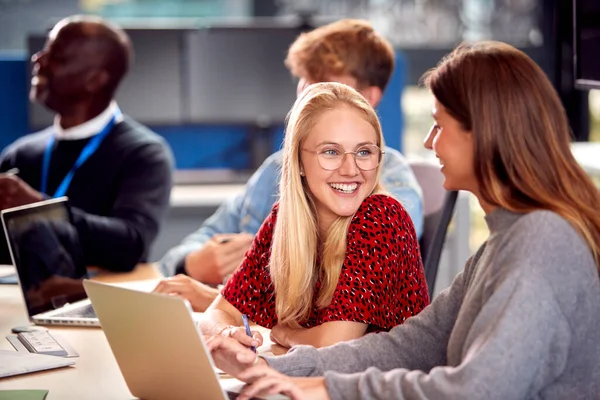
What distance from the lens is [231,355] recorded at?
1542 millimetres

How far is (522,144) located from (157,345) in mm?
584

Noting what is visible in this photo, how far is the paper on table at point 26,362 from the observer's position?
173cm

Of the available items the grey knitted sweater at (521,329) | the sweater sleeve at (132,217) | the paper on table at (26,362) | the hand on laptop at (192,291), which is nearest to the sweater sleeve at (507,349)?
the grey knitted sweater at (521,329)

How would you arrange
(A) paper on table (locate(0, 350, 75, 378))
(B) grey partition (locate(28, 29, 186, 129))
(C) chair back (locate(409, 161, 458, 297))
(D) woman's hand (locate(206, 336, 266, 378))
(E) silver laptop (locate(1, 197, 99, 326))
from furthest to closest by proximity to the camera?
(B) grey partition (locate(28, 29, 186, 129)), (C) chair back (locate(409, 161, 458, 297)), (E) silver laptop (locate(1, 197, 99, 326)), (A) paper on table (locate(0, 350, 75, 378)), (D) woman's hand (locate(206, 336, 266, 378))

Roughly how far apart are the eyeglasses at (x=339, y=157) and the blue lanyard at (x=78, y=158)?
1347mm

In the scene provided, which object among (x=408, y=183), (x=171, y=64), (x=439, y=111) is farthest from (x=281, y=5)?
(x=439, y=111)

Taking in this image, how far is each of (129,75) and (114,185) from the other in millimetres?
1334

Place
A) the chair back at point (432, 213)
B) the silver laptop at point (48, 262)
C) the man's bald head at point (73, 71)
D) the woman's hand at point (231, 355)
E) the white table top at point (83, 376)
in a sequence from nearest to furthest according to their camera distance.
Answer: the woman's hand at point (231, 355) → the white table top at point (83, 376) → the silver laptop at point (48, 262) → the chair back at point (432, 213) → the man's bald head at point (73, 71)

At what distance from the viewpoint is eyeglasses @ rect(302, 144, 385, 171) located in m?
1.83

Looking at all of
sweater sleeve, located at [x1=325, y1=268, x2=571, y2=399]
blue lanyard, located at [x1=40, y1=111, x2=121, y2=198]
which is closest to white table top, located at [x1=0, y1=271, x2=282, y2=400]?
sweater sleeve, located at [x1=325, y1=268, x2=571, y2=399]

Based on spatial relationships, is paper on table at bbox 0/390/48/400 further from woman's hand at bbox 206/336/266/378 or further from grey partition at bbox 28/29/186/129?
grey partition at bbox 28/29/186/129

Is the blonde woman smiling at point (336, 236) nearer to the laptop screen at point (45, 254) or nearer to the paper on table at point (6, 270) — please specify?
the laptop screen at point (45, 254)

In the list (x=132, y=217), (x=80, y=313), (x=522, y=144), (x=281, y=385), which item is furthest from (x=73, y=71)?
(x=522, y=144)

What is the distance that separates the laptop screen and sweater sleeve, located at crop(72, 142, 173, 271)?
0.34 meters
